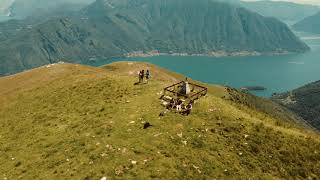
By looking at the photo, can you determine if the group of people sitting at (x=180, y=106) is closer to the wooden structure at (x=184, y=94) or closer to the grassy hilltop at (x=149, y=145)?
the grassy hilltop at (x=149, y=145)

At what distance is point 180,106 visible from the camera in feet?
140

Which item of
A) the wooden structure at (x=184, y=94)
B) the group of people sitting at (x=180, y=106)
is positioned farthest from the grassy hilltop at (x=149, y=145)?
the wooden structure at (x=184, y=94)

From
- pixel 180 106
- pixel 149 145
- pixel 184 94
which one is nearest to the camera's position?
pixel 149 145

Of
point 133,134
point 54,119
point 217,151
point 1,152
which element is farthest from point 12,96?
point 217,151

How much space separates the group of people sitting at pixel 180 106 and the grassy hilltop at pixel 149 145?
3.43ft

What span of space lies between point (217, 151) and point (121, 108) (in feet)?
48.9

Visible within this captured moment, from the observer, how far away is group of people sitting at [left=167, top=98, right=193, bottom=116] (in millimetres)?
41250

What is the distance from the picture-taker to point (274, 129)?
38.9 metres

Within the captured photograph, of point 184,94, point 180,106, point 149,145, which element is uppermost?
point 184,94

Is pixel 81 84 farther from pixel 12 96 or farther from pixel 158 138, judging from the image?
pixel 158 138

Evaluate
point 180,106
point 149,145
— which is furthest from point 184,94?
point 149,145

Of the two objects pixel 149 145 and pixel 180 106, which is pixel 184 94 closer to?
pixel 180 106

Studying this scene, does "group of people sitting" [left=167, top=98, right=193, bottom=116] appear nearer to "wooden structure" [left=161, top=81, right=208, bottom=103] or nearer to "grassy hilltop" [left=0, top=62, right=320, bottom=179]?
"grassy hilltop" [left=0, top=62, right=320, bottom=179]

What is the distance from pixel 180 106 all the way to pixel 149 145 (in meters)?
8.98
